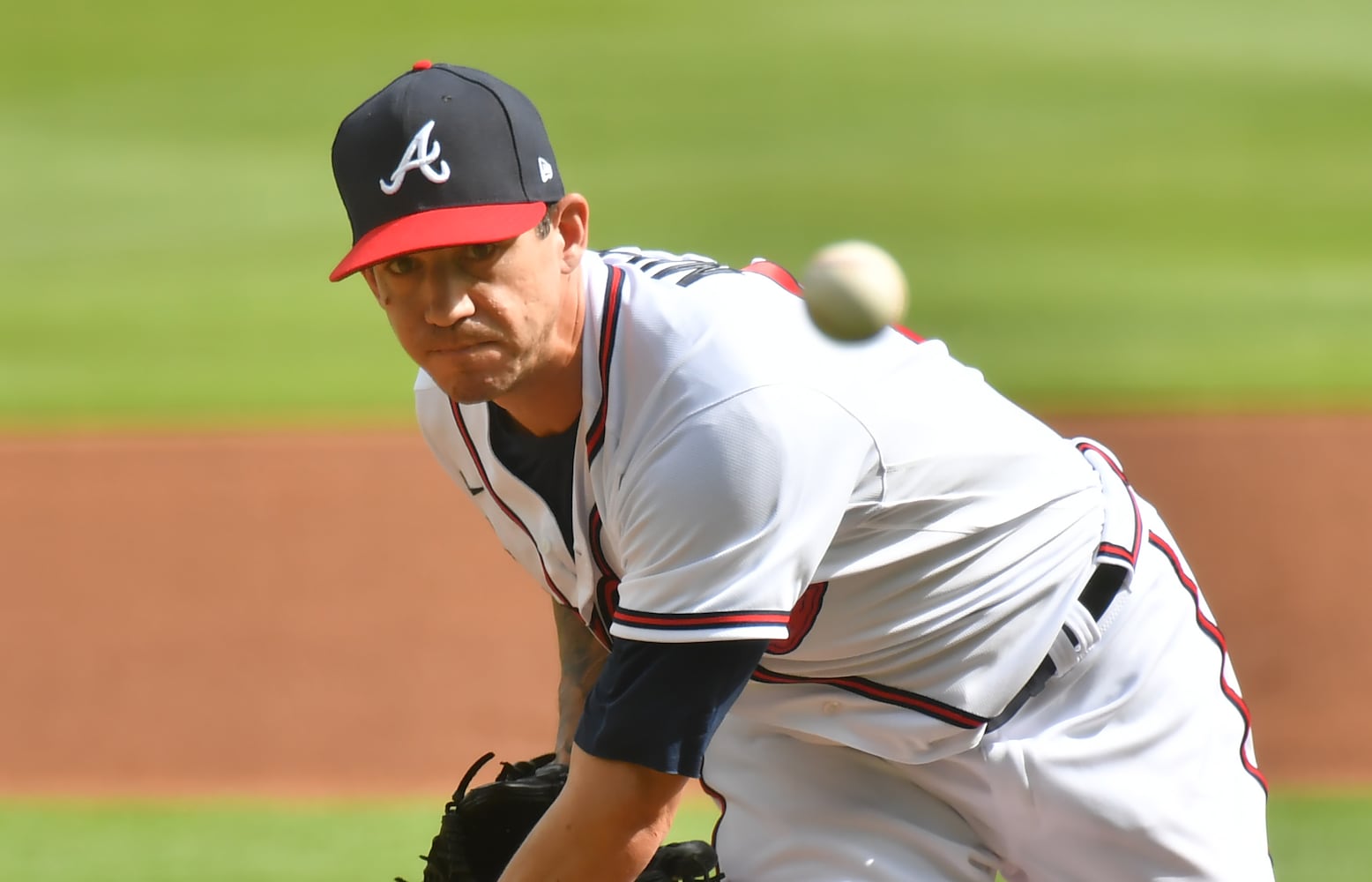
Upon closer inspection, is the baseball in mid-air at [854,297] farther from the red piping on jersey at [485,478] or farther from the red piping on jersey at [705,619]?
the red piping on jersey at [485,478]

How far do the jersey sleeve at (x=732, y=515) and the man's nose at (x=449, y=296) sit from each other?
282mm

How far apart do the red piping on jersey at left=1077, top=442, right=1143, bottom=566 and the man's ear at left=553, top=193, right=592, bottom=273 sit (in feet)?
3.03

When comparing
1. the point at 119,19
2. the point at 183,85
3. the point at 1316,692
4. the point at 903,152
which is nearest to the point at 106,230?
the point at 183,85

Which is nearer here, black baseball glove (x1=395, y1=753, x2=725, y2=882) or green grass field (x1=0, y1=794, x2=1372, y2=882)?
black baseball glove (x1=395, y1=753, x2=725, y2=882)

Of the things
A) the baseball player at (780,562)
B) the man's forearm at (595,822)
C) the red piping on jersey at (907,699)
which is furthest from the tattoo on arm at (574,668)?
the man's forearm at (595,822)

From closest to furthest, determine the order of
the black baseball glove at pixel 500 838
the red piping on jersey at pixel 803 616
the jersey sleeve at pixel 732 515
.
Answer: the jersey sleeve at pixel 732 515 → the red piping on jersey at pixel 803 616 → the black baseball glove at pixel 500 838

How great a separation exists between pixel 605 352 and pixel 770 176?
30.2 ft

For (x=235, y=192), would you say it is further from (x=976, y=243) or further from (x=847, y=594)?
(x=847, y=594)

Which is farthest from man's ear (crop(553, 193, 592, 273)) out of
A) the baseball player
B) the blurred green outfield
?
the blurred green outfield

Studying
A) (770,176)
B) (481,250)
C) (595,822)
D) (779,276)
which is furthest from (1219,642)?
(770,176)

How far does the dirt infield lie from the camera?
5207 mm

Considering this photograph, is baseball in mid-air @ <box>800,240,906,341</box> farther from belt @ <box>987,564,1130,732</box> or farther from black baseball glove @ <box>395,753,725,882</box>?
black baseball glove @ <box>395,753,725,882</box>

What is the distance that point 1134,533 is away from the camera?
8.10ft

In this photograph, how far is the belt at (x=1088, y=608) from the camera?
7.73 ft
